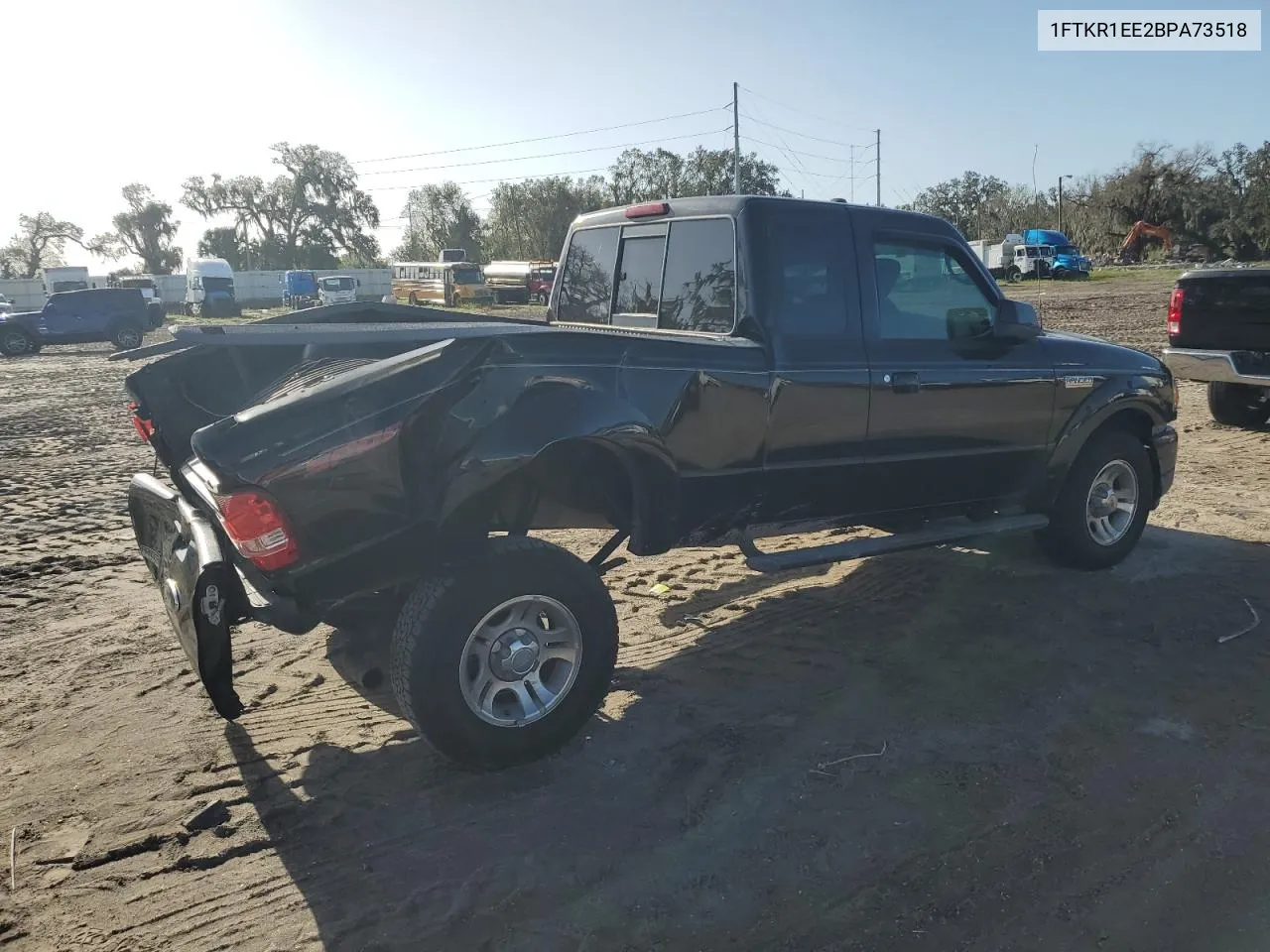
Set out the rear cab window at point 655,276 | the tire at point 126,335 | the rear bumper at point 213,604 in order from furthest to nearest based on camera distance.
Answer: the tire at point 126,335
the rear cab window at point 655,276
the rear bumper at point 213,604

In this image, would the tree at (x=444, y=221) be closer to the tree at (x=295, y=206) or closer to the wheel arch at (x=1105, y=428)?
the tree at (x=295, y=206)

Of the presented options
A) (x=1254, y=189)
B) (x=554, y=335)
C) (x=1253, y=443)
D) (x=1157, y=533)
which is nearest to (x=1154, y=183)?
(x=1254, y=189)

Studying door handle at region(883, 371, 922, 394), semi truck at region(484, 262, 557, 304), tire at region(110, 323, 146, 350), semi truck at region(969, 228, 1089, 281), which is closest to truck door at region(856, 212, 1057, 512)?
door handle at region(883, 371, 922, 394)

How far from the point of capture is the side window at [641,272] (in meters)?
4.71

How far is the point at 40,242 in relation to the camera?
90.2 m

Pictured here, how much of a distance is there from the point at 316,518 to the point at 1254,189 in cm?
5987

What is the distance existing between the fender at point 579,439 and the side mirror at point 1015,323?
2185 mm

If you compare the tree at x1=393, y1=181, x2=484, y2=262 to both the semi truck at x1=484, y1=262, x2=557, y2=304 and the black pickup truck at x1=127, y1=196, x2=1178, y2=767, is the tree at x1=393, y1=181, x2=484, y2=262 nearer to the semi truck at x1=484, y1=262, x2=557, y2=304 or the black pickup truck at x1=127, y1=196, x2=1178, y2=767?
the semi truck at x1=484, y1=262, x2=557, y2=304

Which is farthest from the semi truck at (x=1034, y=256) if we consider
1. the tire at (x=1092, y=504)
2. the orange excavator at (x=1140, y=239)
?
the tire at (x=1092, y=504)

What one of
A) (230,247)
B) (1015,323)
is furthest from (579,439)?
(230,247)

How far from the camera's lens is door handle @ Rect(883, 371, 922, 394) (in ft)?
14.9

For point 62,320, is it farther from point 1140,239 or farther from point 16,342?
point 1140,239

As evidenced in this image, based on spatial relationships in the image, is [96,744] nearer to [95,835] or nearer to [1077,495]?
[95,835]

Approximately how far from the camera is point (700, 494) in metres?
4.07
